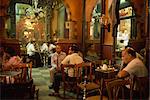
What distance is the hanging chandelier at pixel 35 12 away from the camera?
43.3 ft

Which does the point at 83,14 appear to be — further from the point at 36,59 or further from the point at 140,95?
the point at 140,95

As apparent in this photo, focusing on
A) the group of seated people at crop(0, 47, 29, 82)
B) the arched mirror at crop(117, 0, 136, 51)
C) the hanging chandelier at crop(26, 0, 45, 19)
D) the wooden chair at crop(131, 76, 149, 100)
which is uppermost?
the hanging chandelier at crop(26, 0, 45, 19)

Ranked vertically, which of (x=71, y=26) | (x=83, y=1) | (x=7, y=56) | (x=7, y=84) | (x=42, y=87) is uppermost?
(x=83, y=1)

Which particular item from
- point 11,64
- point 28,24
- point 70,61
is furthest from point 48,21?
point 11,64

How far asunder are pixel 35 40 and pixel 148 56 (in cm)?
988

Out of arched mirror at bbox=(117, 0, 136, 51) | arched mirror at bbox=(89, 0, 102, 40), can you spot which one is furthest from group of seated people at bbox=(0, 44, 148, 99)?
arched mirror at bbox=(117, 0, 136, 51)

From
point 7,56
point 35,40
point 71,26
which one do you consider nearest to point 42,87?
point 7,56

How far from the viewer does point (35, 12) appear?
13.3m

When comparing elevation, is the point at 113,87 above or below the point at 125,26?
below

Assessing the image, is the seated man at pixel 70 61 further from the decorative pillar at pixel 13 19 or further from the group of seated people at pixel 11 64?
the decorative pillar at pixel 13 19

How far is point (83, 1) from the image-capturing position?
9.30m

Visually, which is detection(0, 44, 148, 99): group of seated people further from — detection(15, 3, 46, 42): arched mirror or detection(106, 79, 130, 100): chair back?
detection(15, 3, 46, 42): arched mirror

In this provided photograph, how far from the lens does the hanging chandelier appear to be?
43.3 ft

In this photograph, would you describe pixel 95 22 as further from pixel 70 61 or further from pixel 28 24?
pixel 28 24
